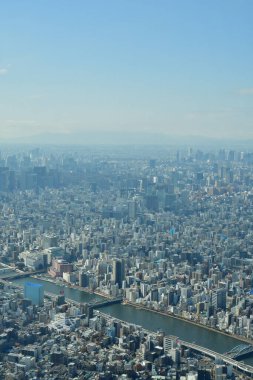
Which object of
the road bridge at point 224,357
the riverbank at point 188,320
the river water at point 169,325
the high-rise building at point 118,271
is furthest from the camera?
the high-rise building at point 118,271

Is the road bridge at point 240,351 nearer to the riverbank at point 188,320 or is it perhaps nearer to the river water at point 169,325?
the river water at point 169,325

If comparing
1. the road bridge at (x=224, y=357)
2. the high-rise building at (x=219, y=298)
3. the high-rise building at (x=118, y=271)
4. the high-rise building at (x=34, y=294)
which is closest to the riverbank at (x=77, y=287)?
the high-rise building at (x=118, y=271)

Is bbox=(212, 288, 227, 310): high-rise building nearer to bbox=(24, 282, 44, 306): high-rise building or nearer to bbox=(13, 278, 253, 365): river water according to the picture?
bbox=(13, 278, 253, 365): river water

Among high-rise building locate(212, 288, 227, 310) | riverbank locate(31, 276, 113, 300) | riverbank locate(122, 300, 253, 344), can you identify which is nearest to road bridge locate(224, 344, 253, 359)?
riverbank locate(122, 300, 253, 344)

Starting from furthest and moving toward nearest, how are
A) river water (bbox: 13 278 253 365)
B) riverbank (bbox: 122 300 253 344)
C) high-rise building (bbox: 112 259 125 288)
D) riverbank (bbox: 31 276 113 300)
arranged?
1. high-rise building (bbox: 112 259 125 288)
2. riverbank (bbox: 31 276 113 300)
3. riverbank (bbox: 122 300 253 344)
4. river water (bbox: 13 278 253 365)

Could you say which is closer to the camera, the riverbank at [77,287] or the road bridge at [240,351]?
the road bridge at [240,351]

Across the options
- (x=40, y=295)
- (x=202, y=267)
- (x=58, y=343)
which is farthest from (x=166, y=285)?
(x=58, y=343)

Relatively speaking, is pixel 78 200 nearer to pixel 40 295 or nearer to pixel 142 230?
pixel 142 230
